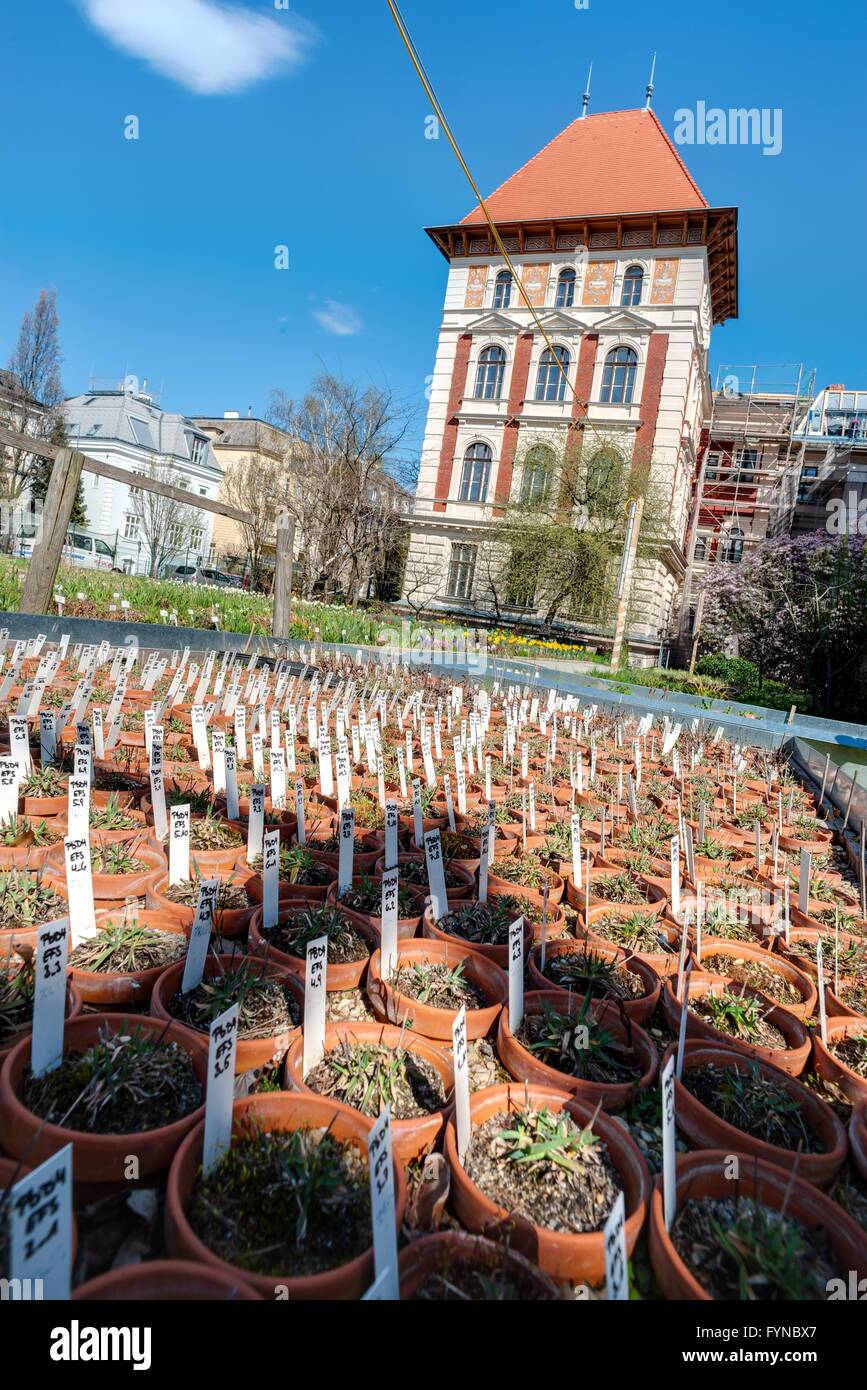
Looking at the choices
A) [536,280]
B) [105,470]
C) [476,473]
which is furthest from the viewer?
[476,473]

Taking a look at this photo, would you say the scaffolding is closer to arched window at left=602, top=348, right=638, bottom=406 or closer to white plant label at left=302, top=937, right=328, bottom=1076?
arched window at left=602, top=348, right=638, bottom=406

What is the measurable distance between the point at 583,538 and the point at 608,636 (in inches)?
118

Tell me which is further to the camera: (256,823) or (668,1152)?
(256,823)

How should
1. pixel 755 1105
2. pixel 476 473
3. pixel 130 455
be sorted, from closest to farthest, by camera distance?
pixel 755 1105 < pixel 476 473 < pixel 130 455

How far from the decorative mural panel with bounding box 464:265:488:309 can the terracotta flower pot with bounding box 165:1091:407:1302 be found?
28271mm

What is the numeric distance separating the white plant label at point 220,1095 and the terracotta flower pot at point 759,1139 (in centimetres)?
84

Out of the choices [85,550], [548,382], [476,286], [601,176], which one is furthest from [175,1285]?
[601,176]

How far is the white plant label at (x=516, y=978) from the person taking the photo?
1.74 meters

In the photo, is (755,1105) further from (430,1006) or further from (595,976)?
(430,1006)

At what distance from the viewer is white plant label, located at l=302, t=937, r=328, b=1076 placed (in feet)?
4.97

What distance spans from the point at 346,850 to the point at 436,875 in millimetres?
315

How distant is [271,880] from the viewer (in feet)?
6.88
